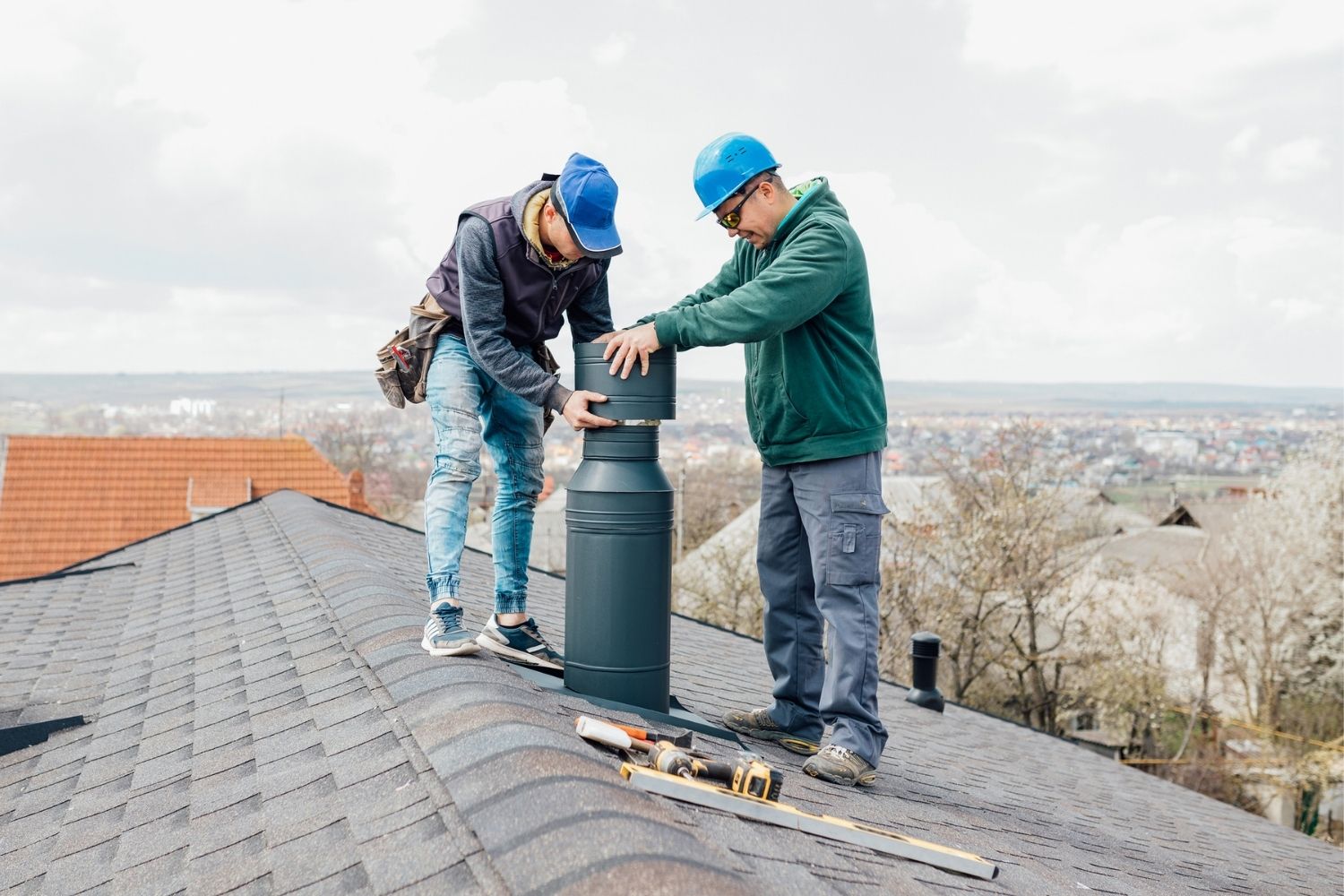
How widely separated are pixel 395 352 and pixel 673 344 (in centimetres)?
99

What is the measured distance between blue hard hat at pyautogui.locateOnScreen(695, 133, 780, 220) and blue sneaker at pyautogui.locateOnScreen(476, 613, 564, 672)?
5.16ft

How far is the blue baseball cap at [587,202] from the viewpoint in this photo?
3.00m

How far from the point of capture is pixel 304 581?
4.66 meters

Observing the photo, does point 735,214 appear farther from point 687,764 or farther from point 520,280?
point 687,764

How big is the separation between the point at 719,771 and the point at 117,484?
22478 mm

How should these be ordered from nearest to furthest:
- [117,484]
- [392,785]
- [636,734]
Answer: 1. [392,785]
2. [636,734]
3. [117,484]

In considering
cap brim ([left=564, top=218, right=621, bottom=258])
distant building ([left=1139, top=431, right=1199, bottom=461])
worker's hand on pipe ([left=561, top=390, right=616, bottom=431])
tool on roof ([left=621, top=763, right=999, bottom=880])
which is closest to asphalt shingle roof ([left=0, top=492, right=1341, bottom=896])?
tool on roof ([left=621, top=763, right=999, bottom=880])

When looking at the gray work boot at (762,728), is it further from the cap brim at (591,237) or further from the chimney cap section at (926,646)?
the chimney cap section at (926,646)

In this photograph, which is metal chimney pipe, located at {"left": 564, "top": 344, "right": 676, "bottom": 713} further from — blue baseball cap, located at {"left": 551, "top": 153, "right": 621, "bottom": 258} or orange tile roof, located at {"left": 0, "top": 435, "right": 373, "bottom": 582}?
orange tile roof, located at {"left": 0, "top": 435, "right": 373, "bottom": 582}

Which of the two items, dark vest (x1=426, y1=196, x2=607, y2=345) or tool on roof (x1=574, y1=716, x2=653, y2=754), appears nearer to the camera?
tool on roof (x1=574, y1=716, x2=653, y2=754)

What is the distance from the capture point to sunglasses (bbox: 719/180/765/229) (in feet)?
11.0

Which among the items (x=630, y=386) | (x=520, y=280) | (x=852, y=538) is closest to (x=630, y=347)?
(x=630, y=386)

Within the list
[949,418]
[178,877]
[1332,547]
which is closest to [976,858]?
[178,877]

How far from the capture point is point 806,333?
3.36m
